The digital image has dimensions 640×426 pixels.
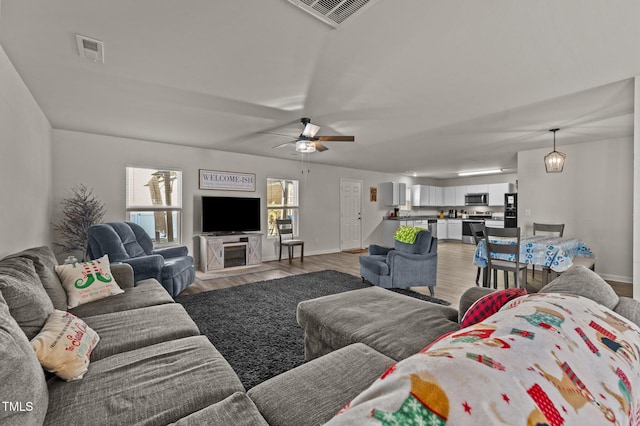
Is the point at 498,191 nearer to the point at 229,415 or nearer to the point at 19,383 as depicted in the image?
the point at 229,415

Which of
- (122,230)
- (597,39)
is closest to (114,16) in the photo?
Answer: (122,230)

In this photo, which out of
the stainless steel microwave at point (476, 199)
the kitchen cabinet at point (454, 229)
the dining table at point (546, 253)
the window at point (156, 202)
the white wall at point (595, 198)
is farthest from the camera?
the kitchen cabinet at point (454, 229)

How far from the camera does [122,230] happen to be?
12.8 ft

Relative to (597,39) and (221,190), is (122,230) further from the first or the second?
(597,39)

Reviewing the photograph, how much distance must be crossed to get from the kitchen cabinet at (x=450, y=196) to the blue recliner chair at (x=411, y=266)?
7131 millimetres

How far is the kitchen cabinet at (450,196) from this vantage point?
10.4 meters

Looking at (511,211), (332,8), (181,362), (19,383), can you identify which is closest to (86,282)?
(181,362)

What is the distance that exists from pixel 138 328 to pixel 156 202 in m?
4.09

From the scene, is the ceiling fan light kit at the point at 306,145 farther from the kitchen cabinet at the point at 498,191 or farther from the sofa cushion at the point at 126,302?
the kitchen cabinet at the point at 498,191

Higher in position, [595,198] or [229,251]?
[595,198]

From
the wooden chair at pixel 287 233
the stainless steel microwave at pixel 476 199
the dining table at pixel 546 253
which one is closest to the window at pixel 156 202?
the wooden chair at pixel 287 233

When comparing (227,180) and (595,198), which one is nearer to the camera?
(595,198)

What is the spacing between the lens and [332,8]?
68.7 inches

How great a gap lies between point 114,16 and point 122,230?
9.54 ft
